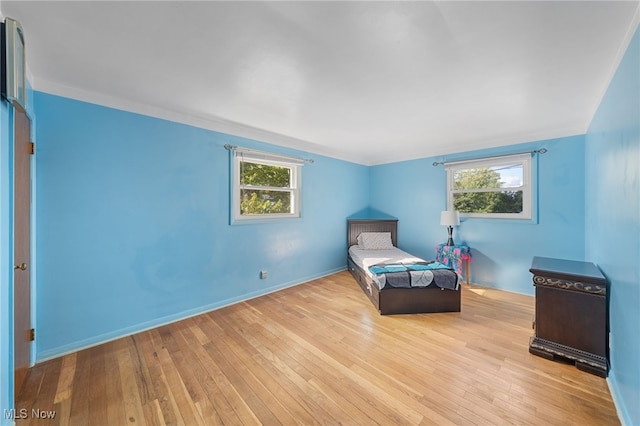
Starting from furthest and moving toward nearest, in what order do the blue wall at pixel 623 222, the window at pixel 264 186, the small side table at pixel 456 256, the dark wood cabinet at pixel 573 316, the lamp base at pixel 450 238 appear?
1. the lamp base at pixel 450 238
2. the small side table at pixel 456 256
3. the window at pixel 264 186
4. the dark wood cabinet at pixel 573 316
5. the blue wall at pixel 623 222

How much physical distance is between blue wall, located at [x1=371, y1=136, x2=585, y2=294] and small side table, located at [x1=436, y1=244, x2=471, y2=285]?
0.39 ft

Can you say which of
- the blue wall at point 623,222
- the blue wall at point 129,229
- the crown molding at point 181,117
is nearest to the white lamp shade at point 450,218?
the blue wall at point 623,222

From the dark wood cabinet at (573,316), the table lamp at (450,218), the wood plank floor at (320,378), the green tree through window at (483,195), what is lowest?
the wood plank floor at (320,378)

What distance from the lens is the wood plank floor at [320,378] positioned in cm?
147

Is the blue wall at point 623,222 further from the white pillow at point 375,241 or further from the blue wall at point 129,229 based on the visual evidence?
the blue wall at point 129,229

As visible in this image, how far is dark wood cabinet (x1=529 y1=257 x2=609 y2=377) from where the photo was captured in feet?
5.96

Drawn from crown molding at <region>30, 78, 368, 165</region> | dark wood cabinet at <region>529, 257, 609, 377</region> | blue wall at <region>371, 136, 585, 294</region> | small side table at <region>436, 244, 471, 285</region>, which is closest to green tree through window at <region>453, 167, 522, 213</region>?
blue wall at <region>371, 136, 585, 294</region>

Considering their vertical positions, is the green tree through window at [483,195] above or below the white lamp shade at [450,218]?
above

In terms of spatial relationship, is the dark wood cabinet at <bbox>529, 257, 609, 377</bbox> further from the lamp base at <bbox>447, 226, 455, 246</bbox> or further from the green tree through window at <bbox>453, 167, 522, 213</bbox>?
the lamp base at <bbox>447, 226, 455, 246</bbox>

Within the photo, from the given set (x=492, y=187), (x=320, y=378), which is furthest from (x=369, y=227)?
(x=320, y=378)

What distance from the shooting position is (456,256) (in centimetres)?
381

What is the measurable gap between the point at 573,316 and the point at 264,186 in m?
3.60

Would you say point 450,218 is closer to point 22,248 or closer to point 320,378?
point 320,378

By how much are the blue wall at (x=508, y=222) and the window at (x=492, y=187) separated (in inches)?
4.4
